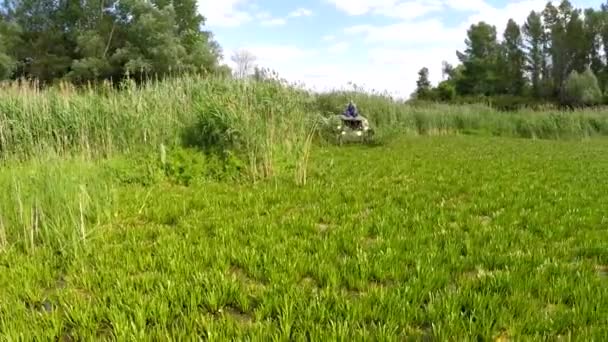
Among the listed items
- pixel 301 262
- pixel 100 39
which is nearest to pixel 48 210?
pixel 301 262

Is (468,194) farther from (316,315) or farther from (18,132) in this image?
(18,132)

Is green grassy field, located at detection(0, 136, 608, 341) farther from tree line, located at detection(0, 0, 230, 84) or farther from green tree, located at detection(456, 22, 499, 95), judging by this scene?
green tree, located at detection(456, 22, 499, 95)

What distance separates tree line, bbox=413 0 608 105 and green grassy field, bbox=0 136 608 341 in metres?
50.4

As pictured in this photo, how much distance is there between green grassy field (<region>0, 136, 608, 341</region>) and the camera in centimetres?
272

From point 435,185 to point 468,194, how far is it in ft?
2.30

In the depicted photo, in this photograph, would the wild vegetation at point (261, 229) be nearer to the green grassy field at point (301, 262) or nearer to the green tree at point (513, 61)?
the green grassy field at point (301, 262)

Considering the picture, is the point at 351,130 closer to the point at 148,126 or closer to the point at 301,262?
the point at 148,126

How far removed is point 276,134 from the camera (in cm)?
903

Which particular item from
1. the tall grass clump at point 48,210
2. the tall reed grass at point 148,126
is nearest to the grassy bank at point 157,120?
the tall reed grass at point 148,126

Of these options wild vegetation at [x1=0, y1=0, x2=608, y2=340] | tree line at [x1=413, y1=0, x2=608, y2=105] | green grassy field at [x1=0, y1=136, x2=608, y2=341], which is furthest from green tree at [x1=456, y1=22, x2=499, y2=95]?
green grassy field at [x1=0, y1=136, x2=608, y2=341]

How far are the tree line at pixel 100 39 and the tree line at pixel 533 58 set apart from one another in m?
28.5

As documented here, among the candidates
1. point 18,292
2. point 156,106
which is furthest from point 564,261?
point 156,106

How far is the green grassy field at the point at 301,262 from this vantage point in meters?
2.72

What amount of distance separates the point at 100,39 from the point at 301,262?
37024 millimetres
